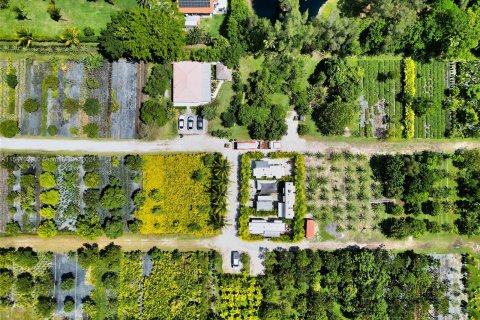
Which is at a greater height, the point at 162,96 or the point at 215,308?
the point at 162,96

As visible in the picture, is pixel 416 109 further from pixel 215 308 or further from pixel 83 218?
pixel 83 218

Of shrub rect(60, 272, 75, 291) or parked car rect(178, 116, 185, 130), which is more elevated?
parked car rect(178, 116, 185, 130)

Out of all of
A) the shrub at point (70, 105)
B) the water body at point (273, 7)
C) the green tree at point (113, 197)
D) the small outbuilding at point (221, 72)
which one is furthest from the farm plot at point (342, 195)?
the shrub at point (70, 105)

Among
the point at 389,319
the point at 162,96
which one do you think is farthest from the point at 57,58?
the point at 389,319

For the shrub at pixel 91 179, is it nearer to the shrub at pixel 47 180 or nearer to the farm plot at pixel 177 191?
the shrub at pixel 47 180

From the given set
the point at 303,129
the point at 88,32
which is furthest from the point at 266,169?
the point at 88,32

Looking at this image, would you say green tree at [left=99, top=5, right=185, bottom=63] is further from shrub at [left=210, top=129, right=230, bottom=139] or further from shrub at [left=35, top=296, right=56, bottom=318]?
shrub at [left=35, top=296, right=56, bottom=318]

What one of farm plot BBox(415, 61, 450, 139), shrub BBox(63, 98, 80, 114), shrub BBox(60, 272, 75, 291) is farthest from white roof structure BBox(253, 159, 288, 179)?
shrub BBox(60, 272, 75, 291)

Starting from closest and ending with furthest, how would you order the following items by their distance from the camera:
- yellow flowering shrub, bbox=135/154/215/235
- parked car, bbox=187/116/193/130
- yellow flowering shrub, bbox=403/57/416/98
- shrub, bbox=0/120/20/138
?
shrub, bbox=0/120/20/138 → yellow flowering shrub, bbox=135/154/215/235 → parked car, bbox=187/116/193/130 → yellow flowering shrub, bbox=403/57/416/98
